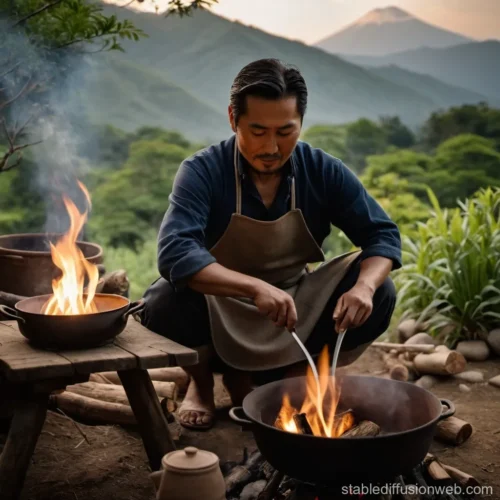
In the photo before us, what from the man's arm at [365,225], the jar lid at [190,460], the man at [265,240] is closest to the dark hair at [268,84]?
the man at [265,240]

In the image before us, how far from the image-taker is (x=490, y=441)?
348cm

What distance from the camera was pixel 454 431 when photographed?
3.39 m

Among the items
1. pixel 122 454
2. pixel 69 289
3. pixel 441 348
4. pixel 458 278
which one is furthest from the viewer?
pixel 458 278

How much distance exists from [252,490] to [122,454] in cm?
79

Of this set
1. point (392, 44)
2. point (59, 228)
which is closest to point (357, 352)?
point (59, 228)

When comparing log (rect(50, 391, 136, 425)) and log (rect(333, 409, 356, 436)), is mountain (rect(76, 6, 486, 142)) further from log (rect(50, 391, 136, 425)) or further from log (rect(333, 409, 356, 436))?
log (rect(333, 409, 356, 436))

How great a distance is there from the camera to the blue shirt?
134 inches

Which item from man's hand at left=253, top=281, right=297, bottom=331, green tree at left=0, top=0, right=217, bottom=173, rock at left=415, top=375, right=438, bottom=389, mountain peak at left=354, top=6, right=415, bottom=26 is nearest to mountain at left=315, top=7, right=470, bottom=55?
mountain peak at left=354, top=6, right=415, bottom=26

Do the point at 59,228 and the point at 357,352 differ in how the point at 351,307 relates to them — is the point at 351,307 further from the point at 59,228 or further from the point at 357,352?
the point at 59,228

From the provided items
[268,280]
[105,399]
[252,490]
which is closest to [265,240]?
[268,280]

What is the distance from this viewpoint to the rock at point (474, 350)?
477cm

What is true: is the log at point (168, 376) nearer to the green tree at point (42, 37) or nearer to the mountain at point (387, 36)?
the green tree at point (42, 37)

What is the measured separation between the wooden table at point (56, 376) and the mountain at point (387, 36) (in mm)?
6074

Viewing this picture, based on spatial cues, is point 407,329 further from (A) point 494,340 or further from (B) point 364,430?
(B) point 364,430
